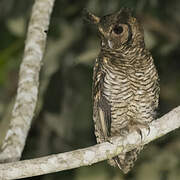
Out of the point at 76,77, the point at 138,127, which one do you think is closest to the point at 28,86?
the point at 138,127

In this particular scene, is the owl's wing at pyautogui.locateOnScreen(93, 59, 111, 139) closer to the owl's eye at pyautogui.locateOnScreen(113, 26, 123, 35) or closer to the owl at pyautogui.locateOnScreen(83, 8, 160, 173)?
the owl at pyautogui.locateOnScreen(83, 8, 160, 173)

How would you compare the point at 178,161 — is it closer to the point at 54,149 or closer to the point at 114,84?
the point at 54,149

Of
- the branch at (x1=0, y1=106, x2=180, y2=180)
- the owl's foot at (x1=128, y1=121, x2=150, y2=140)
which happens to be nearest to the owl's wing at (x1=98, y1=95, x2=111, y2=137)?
the owl's foot at (x1=128, y1=121, x2=150, y2=140)

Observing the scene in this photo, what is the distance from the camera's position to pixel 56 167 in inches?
112

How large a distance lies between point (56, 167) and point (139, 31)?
121cm

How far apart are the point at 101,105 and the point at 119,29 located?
1.82ft

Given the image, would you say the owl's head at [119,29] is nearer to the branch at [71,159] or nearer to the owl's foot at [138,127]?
the owl's foot at [138,127]

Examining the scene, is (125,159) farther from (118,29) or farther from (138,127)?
(118,29)

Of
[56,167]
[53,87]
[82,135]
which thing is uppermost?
[53,87]

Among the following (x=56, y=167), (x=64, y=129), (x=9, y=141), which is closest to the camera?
(x=56, y=167)

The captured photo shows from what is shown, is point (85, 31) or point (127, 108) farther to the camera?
point (85, 31)

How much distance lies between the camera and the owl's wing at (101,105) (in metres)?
3.63

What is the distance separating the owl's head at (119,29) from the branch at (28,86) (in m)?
0.44

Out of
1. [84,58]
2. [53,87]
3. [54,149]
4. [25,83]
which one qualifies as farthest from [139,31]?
[54,149]
